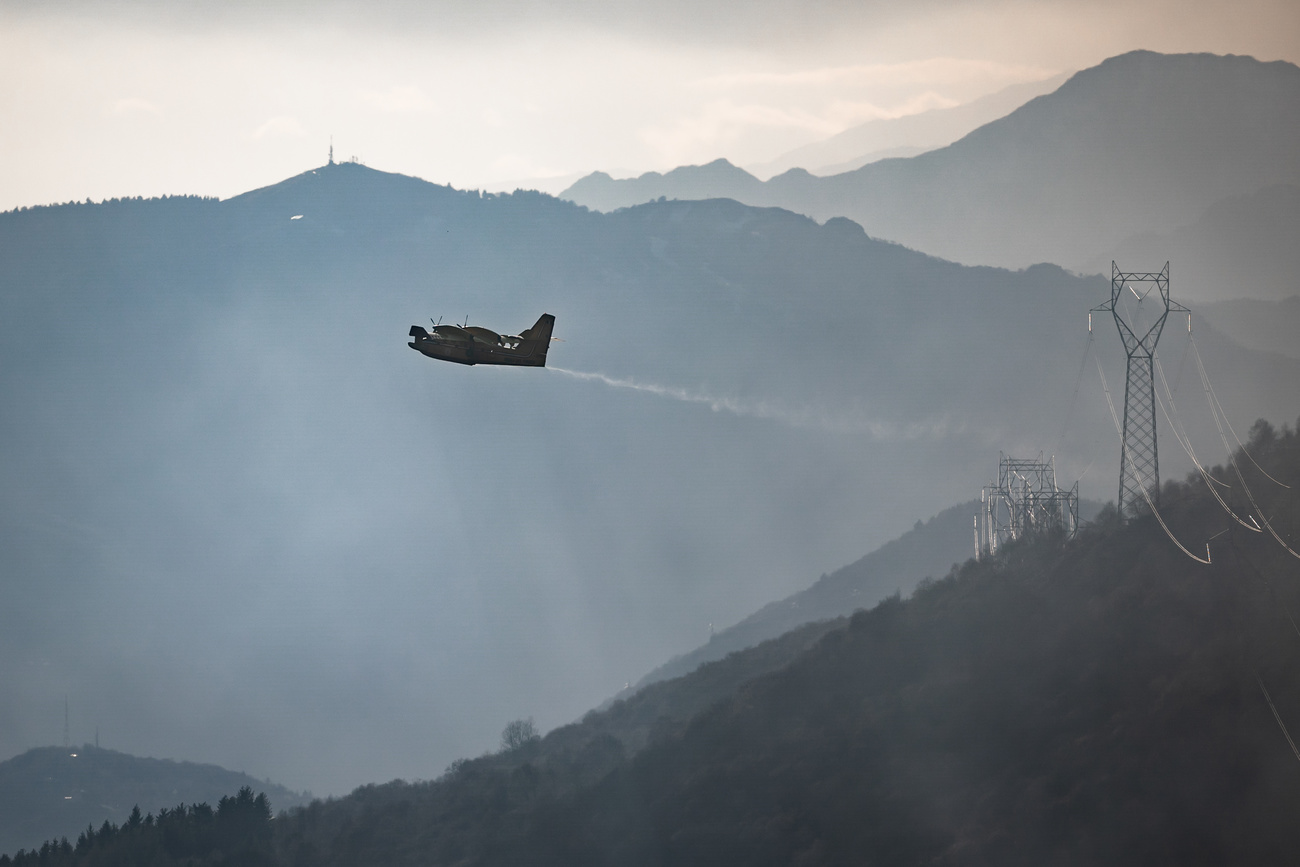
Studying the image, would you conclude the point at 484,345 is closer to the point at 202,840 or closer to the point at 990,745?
the point at 990,745

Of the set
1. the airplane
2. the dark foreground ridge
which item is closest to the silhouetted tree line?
the dark foreground ridge

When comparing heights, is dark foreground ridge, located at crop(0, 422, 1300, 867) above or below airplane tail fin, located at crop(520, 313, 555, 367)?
below

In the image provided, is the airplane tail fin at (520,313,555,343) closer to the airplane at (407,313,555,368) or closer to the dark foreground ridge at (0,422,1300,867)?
the airplane at (407,313,555,368)

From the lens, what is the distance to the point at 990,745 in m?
116

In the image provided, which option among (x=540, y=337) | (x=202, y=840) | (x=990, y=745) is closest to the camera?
(x=540, y=337)

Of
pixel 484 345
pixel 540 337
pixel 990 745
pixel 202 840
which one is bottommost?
pixel 990 745

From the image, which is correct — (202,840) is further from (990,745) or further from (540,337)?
Answer: (540,337)

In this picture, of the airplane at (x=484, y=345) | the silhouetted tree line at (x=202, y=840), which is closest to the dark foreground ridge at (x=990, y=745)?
the silhouetted tree line at (x=202, y=840)

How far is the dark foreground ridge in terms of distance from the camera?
96375 mm

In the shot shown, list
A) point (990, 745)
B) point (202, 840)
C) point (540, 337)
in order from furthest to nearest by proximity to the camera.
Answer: point (202, 840) → point (990, 745) → point (540, 337)

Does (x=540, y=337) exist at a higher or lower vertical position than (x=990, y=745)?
higher

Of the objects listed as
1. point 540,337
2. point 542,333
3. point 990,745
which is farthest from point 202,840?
point 542,333

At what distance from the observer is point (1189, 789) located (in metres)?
96.7

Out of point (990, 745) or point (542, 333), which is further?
point (990, 745)
